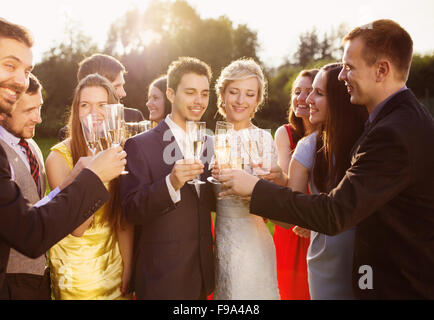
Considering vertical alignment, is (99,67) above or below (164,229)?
above

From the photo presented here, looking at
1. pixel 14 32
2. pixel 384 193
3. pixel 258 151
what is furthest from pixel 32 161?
pixel 384 193

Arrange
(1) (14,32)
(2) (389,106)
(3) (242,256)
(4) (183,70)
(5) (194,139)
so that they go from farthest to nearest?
(4) (183,70) → (3) (242,256) → (5) (194,139) → (2) (389,106) → (1) (14,32)

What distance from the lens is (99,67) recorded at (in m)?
5.06

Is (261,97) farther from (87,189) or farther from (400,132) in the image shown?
(87,189)

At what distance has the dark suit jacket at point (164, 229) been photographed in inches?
108

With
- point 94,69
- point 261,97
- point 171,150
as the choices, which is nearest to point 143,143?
point 171,150

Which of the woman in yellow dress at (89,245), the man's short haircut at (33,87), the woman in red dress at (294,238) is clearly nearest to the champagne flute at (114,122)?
the woman in yellow dress at (89,245)

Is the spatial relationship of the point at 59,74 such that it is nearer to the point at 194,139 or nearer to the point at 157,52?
the point at 157,52

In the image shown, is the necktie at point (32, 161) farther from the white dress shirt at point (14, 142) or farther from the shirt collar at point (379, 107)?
the shirt collar at point (379, 107)

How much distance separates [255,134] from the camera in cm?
285

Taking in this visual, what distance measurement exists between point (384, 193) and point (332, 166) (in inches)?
28.7

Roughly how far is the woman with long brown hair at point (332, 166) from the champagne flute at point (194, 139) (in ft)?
3.60
